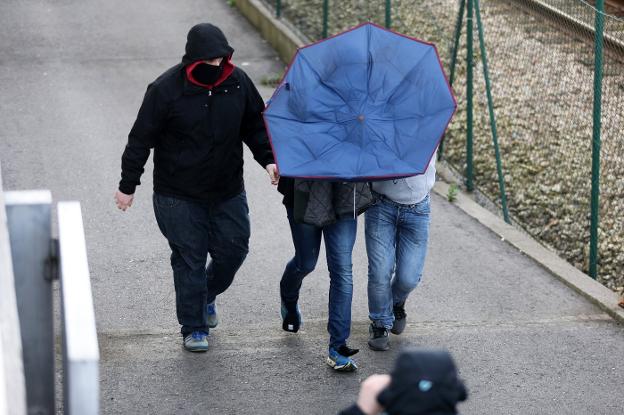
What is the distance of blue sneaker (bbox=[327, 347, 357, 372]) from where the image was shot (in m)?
5.79

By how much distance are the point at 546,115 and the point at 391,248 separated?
4.30 m

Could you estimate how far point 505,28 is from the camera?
9.35 m

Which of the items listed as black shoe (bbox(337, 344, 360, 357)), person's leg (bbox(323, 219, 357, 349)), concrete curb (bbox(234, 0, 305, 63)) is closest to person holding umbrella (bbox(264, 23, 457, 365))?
person's leg (bbox(323, 219, 357, 349))

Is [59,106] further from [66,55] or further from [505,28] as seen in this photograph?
[505,28]

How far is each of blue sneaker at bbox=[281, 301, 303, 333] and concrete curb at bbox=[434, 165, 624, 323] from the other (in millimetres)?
2072

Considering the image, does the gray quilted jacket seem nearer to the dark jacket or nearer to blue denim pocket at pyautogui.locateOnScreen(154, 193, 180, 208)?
the dark jacket

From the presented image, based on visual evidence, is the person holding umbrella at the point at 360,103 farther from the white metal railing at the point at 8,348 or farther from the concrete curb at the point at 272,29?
the concrete curb at the point at 272,29

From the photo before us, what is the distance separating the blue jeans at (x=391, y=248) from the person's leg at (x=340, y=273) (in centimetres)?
20

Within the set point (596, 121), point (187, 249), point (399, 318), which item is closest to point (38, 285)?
point (187, 249)

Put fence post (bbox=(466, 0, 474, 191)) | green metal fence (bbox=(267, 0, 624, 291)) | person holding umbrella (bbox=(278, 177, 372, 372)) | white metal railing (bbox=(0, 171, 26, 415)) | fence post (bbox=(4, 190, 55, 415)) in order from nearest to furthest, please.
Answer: white metal railing (bbox=(0, 171, 26, 415)) < fence post (bbox=(4, 190, 55, 415)) < person holding umbrella (bbox=(278, 177, 372, 372)) < green metal fence (bbox=(267, 0, 624, 291)) < fence post (bbox=(466, 0, 474, 191))

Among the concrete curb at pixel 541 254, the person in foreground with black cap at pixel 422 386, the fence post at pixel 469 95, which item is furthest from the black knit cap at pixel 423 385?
the fence post at pixel 469 95

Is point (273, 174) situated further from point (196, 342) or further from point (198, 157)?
point (196, 342)

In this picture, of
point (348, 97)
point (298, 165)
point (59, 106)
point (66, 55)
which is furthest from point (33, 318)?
point (66, 55)

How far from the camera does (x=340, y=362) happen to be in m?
5.80
